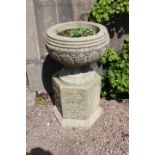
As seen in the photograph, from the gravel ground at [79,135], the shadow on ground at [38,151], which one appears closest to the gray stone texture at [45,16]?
the gravel ground at [79,135]

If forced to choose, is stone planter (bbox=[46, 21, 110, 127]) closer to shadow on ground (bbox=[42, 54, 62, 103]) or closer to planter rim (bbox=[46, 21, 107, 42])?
planter rim (bbox=[46, 21, 107, 42])

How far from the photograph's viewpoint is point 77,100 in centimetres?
290

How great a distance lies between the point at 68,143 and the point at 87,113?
37 cm

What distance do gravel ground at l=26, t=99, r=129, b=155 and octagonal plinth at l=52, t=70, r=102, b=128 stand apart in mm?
81

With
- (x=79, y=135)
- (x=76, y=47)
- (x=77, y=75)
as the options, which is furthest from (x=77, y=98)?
(x=76, y=47)

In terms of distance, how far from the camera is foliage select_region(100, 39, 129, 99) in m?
3.20

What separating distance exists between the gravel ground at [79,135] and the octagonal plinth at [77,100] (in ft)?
0.27

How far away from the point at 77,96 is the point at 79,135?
405 millimetres

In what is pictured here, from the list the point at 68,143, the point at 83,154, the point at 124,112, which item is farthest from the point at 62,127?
the point at 124,112

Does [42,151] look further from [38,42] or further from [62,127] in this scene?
[38,42]

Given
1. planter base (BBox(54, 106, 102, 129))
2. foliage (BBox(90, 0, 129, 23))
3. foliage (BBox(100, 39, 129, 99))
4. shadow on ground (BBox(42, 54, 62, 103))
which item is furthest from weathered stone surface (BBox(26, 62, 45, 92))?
foliage (BBox(90, 0, 129, 23))

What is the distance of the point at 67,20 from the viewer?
3150 millimetres

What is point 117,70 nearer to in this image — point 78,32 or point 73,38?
point 78,32

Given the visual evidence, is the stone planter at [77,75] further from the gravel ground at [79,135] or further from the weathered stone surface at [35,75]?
the weathered stone surface at [35,75]
